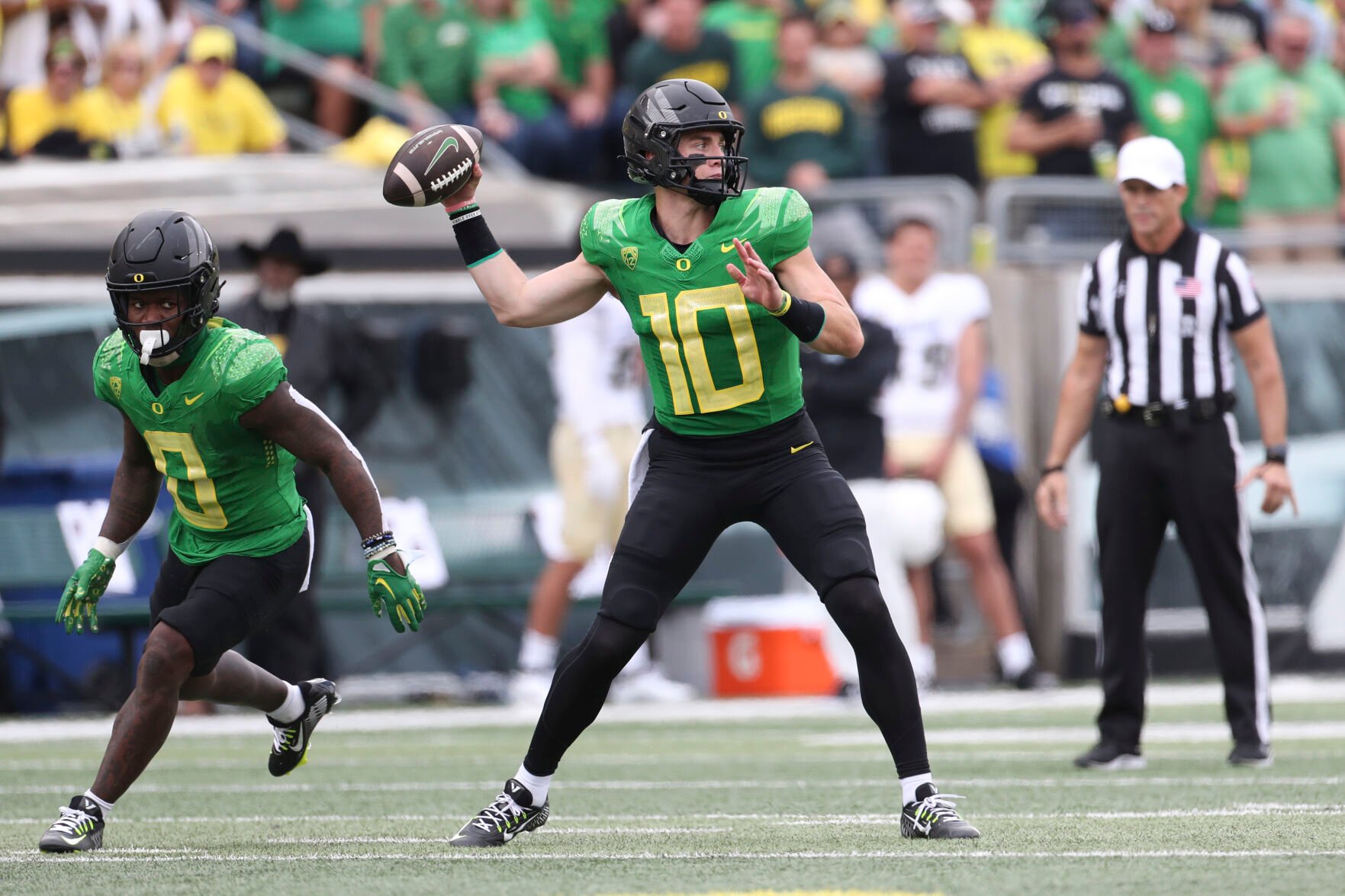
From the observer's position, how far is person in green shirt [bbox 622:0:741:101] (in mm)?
13008

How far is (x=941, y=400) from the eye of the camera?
10.9 metres

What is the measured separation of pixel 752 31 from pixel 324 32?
2709 millimetres

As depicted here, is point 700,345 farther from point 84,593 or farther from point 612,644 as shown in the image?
point 84,593

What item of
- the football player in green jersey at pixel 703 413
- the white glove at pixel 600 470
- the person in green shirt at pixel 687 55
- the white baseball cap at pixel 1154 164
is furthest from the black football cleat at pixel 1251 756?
the person in green shirt at pixel 687 55

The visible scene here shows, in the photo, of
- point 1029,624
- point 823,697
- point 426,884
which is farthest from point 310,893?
point 1029,624

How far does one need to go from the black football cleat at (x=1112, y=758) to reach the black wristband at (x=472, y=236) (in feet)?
9.53

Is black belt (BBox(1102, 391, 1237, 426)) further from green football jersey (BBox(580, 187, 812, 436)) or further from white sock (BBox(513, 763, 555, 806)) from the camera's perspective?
white sock (BBox(513, 763, 555, 806))

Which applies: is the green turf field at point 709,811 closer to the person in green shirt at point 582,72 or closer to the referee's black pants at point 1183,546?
the referee's black pants at point 1183,546

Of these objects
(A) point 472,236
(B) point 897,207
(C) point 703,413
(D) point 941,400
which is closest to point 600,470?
(D) point 941,400

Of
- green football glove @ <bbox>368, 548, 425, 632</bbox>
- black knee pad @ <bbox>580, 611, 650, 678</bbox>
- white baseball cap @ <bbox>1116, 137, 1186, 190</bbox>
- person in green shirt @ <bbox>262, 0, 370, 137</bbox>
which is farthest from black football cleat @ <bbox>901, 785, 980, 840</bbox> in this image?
person in green shirt @ <bbox>262, 0, 370, 137</bbox>

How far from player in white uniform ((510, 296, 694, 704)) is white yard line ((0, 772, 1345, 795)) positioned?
3.33 metres

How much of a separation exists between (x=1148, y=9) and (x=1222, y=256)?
7273 mm

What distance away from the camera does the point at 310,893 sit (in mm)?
4461

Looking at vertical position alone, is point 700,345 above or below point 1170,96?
above
